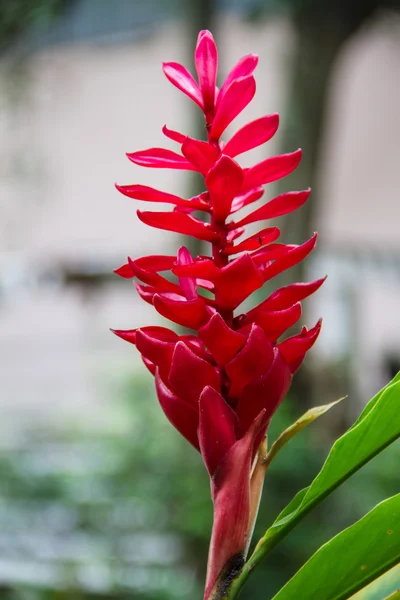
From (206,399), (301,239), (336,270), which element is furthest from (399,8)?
(206,399)

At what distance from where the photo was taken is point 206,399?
331mm

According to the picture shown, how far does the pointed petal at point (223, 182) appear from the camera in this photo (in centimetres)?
33

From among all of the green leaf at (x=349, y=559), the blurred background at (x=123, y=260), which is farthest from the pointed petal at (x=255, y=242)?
the blurred background at (x=123, y=260)

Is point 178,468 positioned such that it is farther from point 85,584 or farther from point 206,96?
point 206,96

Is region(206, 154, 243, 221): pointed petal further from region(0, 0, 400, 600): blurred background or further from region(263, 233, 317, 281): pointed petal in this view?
region(0, 0, 400, 600): blurred background

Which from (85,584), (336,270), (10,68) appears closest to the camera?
(85,584)

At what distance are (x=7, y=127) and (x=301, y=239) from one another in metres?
1.12

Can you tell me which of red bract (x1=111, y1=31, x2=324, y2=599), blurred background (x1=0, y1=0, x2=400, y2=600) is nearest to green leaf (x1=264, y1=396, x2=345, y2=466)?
red bract (x1=111, y1=31, x2=324, y2=599)

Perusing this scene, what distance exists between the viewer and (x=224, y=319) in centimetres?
35

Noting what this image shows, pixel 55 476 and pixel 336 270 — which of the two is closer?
pixel 336 270

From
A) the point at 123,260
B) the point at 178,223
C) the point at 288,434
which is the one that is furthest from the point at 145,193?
the point at 123,260

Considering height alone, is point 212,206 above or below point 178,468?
above

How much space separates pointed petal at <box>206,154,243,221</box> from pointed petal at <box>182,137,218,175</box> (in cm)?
1

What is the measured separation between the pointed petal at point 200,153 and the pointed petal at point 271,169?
22 mm
